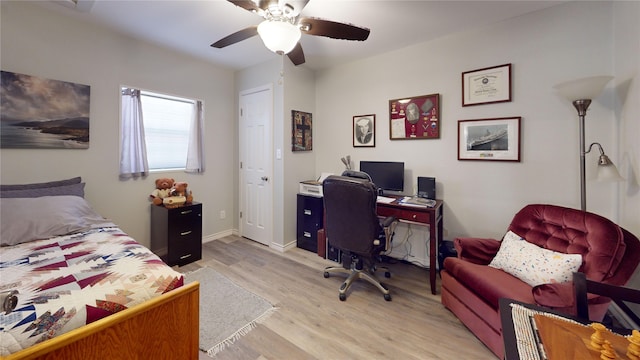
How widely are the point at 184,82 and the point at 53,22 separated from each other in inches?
47.8

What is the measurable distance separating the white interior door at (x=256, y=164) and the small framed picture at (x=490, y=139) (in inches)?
92.2

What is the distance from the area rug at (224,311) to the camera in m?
1.78

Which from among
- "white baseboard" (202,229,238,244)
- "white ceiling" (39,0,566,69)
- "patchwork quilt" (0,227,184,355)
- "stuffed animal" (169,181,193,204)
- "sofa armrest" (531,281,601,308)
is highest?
"white ceiling" (39,0,566,69)

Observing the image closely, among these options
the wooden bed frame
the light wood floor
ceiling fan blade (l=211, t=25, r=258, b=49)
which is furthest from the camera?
ceiling fan blade (l=211, t=25, r=258, b=49)

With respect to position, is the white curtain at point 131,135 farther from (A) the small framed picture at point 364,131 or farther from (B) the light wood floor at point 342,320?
(A) the small framed picture at point 364,131

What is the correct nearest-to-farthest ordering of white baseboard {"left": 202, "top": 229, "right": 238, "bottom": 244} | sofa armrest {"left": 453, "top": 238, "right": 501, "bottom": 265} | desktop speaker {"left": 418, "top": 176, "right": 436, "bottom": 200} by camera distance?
sofa armrest {"left": 453, "top": 238, "right": 501, "bottom": 265}, desktop speaker {"left": 418, "top": 176, "right": 436, "bottom": 200}, white baseboard {"left": 202, "top": 229, "right": 238, "bottom": 244}

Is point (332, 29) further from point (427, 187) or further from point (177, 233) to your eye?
point (177, 233)

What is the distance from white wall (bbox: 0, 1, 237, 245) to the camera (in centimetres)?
220

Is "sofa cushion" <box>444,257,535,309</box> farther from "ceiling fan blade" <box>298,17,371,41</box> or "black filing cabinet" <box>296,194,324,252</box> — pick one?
"ceiling fan blade" <box>298,17,371,41</box>

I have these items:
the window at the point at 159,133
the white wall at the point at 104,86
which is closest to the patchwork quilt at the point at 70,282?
the white wall at the point at 104,86

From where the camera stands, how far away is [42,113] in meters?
2.28

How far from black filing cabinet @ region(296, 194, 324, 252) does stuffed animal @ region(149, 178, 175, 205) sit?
1.63 metres

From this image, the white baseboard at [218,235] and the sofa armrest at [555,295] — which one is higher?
the sofa armrest at [555,295]

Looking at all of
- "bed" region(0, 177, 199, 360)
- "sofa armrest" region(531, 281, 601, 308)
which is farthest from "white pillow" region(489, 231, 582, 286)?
"bed" region(0, 177, 199, 360)
